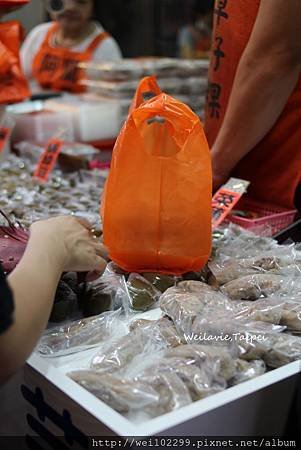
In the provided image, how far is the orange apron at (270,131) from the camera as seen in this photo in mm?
1775

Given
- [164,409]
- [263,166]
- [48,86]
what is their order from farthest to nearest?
[48,86] → [263,166] → [164,409]

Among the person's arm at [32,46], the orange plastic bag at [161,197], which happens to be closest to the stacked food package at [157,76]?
the person's arm at [32,46]

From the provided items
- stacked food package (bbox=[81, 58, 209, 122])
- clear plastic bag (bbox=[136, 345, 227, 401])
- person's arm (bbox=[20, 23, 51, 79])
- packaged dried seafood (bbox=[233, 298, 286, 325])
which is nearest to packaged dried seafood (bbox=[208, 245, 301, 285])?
packaged dried seafood (bbox=[233, 298, 286, 325])

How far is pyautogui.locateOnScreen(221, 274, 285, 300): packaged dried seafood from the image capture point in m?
1.30

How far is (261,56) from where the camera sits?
1.64 meters

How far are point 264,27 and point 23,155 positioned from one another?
4.95 ft

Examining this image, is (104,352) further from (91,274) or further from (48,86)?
(48,86)

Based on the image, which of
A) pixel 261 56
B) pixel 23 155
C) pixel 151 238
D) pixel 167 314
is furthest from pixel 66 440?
pixel 23 155

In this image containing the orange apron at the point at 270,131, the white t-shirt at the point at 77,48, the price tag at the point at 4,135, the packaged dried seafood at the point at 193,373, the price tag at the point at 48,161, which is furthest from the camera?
the white t-shirt at the point at 77,48

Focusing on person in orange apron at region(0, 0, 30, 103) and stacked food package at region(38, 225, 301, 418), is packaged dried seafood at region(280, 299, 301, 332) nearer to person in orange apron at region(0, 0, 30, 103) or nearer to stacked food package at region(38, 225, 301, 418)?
stacked food package at region(38, 225, 301, 418)

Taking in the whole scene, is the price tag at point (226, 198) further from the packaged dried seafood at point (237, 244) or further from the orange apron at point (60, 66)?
the orange apron at point (60, 66)

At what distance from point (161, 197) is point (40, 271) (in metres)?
0.44

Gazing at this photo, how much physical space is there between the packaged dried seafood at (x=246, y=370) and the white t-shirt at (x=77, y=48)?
342 centimetres

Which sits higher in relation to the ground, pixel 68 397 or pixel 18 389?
pixel 68 397
